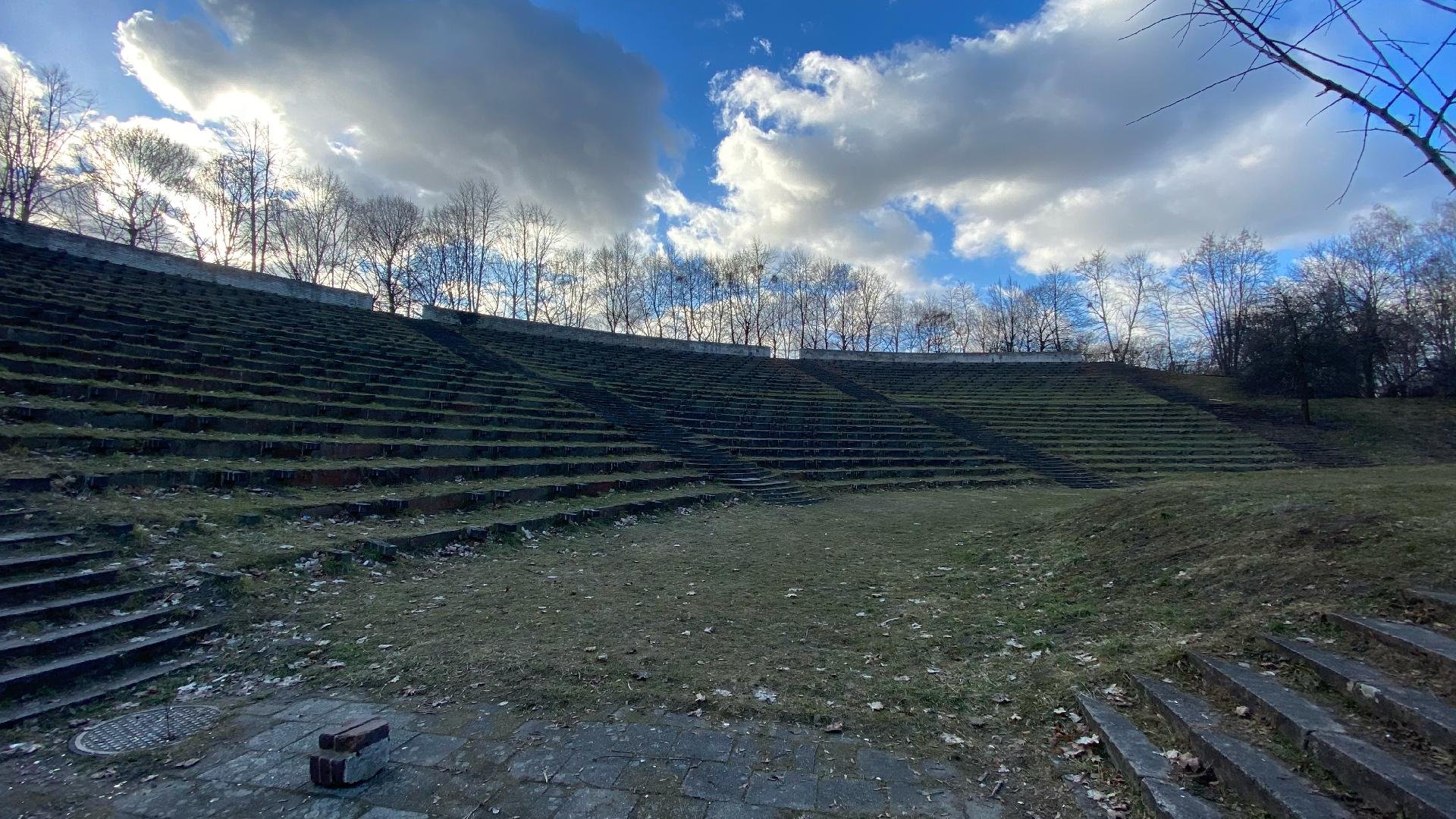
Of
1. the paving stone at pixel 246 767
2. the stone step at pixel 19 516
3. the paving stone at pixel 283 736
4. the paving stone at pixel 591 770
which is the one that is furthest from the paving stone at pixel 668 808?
the stone step at pixel 19 516

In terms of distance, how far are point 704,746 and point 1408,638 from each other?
3755 millimetres

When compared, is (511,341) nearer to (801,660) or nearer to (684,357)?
(684,357)

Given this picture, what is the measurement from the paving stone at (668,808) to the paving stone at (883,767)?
0.84 metres

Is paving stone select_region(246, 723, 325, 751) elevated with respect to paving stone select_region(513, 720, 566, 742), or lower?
lower

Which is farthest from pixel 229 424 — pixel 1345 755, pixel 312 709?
pixel 1345 755

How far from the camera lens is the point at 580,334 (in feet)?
97.8

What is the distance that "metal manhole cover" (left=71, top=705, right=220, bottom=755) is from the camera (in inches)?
122

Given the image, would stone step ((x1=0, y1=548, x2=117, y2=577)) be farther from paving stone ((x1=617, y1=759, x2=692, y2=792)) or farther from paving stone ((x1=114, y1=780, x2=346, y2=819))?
paving stone ((x1=617, y1=759, x2=692, y2=792))

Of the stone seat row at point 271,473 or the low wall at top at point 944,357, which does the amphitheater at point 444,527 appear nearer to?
the stone seat row at point 271,473

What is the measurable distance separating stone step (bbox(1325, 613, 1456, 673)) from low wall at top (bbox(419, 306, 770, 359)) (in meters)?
27.8

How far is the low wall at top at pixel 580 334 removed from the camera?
2622cm

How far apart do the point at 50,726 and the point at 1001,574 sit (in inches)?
303

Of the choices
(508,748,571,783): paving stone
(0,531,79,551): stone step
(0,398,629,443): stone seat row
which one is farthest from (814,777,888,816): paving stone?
(0,398,629,443): stone seat row

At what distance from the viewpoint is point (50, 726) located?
10.6 feet
